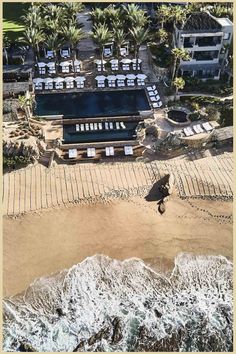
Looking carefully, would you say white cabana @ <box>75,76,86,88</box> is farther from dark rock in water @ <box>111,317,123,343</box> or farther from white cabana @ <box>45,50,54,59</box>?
dark rock in water @ <box>111,317,123,343</box>

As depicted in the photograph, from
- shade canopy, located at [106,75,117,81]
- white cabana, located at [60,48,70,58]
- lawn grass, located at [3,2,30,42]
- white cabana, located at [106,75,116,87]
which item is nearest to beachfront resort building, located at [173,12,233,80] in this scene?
shade canopy, located at [106,75,117,81]

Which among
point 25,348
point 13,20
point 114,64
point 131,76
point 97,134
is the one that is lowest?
point 25,348

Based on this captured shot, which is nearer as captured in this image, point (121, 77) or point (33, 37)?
point (33, 37)

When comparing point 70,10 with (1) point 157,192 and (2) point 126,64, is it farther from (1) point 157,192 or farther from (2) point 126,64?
(1) point 157,192

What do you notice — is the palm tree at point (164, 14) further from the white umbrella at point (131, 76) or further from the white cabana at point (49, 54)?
the white cabana at point (49, 54)

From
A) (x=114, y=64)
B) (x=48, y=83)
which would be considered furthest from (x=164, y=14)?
(x=48, y=83)

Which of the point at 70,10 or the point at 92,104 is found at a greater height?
the point at 70,10

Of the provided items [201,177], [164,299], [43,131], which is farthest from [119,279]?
[43,131]

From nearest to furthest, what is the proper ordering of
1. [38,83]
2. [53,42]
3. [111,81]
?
1. [53,42]
2. [38,83]
3. [111,81]

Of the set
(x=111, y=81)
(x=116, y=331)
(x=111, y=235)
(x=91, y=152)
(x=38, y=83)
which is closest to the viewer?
(x=116, y=331)
